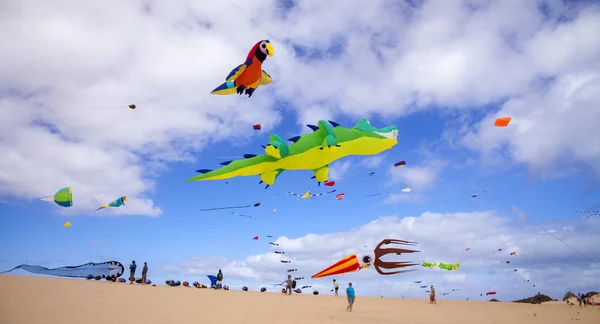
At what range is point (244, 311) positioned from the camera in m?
12.9

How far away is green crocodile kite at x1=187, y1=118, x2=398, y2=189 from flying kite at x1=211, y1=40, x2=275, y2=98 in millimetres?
1401

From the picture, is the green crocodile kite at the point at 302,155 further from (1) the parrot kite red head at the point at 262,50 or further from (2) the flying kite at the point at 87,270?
(2) the flying kite at the point at 87,270

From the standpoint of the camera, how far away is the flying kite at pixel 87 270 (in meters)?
19.3

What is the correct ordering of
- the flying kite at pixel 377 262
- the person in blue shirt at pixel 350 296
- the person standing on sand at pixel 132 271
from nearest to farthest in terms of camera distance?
the flying kite at pixel 377 262 → the person in blue shirt at pixel 350 296 → the person standing on sand at pixel 132 271

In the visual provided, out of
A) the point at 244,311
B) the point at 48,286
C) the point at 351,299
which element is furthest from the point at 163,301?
the point at 351,299

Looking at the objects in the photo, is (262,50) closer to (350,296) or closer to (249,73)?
(249,73)

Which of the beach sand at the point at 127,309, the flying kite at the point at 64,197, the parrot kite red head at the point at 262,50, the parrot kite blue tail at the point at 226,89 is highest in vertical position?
the parrot kite red head at the point at 262,50

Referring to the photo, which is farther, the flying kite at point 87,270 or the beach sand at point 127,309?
the flying kite at point 87,270

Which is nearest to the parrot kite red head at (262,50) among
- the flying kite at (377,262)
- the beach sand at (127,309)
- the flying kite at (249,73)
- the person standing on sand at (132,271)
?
the flying kite at (249,73)

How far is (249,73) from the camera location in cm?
912

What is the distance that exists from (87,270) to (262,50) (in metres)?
16.9

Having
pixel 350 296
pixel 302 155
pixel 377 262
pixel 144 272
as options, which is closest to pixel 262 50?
pixel 302 155

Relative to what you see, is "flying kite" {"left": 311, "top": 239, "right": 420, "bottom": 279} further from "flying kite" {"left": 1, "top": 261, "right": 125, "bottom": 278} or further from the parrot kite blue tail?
"flying kite" {"left": 1, "top": 261, "right": 125, "bottom": 278}

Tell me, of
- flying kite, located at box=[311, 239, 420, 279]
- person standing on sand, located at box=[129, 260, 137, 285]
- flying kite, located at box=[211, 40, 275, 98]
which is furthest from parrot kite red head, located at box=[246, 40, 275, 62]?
person standing on sand, located at box=[129, 260, 137, 285]
